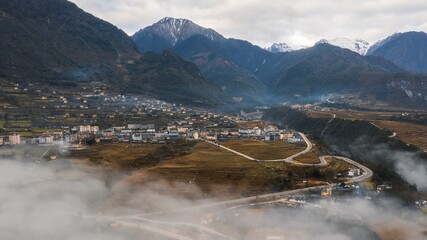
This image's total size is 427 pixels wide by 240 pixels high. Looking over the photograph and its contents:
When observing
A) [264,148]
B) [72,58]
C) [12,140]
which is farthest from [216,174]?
[72,58]

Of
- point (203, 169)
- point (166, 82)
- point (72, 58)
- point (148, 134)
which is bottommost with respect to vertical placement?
point (203, 169)

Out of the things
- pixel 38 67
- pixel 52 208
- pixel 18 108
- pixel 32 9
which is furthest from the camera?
pixel 32 9

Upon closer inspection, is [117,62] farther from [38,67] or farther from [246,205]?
[246,205]

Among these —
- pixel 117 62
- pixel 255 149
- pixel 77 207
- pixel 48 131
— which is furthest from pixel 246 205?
pixel 117 62

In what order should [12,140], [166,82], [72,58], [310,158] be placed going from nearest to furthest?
[310,158]
[12,140]
[72,58]
[166,82]

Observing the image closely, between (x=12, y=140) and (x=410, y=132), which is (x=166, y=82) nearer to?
(x=12, y=140)

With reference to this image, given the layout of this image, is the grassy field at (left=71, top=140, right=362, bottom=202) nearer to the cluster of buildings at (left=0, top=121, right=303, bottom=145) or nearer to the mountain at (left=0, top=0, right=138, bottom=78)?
the cluster of buildings at (left=0, top=121, right=303, bottom=145)

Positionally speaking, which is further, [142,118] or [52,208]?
[142,118]

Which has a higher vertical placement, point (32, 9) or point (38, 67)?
point (32, 9)
